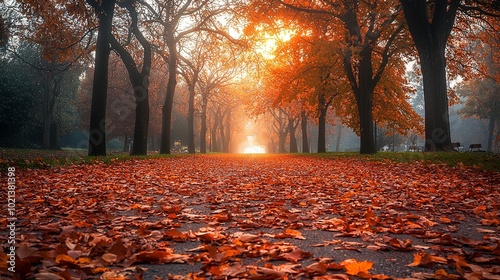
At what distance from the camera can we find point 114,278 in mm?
2189

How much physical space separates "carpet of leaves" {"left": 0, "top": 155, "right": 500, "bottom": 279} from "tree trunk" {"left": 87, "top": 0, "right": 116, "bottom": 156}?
7.97 meters

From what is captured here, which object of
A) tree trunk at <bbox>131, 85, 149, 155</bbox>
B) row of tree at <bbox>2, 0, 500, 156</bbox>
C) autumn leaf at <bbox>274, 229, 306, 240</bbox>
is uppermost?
row of tree at <bbox>2, 0, 500, 156</bbox>

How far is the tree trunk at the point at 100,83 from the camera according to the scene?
14875 millimetres

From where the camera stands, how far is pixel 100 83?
15.0 meters

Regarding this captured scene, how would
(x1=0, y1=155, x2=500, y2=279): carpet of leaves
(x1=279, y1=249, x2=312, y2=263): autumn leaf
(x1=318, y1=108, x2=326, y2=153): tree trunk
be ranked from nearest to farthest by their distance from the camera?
(x1=0, y1=155, x2=500, y2=279): carpet of leaves
(x1=279, y1=249, x2=312, y2=263): autumn leaf
(x1=318, y1=108, x2=326, y2=153): tree trunk

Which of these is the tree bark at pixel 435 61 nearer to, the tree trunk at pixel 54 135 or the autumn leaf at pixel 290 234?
the autumn leaf at pixel 290 234

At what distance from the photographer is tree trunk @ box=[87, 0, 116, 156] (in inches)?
586

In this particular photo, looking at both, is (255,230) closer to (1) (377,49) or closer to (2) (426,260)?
(2) (426,260)

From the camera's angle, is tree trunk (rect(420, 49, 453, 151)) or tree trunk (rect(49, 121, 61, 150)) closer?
tree trunk (rect(420, 49, 453, 151))

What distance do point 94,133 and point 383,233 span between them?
13.8 m

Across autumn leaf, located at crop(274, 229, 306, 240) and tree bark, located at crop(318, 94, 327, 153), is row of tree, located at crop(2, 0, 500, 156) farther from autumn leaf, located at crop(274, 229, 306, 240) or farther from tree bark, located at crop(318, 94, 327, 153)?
autumn leaf, located at crop(274, 229, 306, 240)

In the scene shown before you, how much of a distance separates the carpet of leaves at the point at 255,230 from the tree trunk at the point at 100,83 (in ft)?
26.1

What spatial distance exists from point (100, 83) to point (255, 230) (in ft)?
44.2

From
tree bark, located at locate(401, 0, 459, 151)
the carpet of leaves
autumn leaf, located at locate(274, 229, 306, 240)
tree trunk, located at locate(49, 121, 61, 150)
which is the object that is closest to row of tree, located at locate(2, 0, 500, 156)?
tree bark, located at locate(401, 0, 459, 151)
